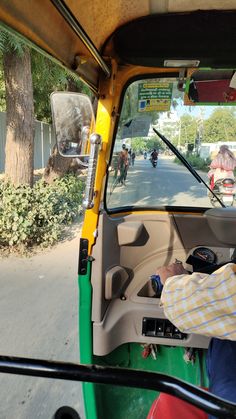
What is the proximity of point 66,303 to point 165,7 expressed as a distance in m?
3.47

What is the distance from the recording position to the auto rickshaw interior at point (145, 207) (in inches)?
66.6

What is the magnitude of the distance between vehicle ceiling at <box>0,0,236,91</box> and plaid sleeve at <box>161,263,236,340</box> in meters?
0.97

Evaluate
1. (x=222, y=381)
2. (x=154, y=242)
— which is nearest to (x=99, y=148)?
(x=154, y=242)

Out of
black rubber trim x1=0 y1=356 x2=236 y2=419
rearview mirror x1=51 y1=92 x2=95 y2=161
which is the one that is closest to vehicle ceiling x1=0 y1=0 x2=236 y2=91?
rearview mirror x1=51 y1=92 x2=95 y2=161

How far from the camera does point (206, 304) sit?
1208 mm

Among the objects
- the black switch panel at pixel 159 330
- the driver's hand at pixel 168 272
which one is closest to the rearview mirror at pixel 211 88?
the driver's hand at pixel 168 272

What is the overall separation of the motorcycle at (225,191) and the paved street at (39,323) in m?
1.79

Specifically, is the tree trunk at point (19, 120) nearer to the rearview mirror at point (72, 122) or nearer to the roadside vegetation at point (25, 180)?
the roadside vegetation at point (25, 180)

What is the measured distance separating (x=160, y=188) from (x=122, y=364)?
1107 mm

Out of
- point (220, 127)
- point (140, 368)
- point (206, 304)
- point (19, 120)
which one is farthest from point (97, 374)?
point (19, 120)

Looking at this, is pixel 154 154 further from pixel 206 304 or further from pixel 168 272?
pixel 206 304

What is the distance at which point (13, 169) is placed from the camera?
629cm

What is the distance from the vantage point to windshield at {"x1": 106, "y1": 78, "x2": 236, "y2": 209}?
6.70 feet

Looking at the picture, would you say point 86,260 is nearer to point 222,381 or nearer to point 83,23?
point 222,381
